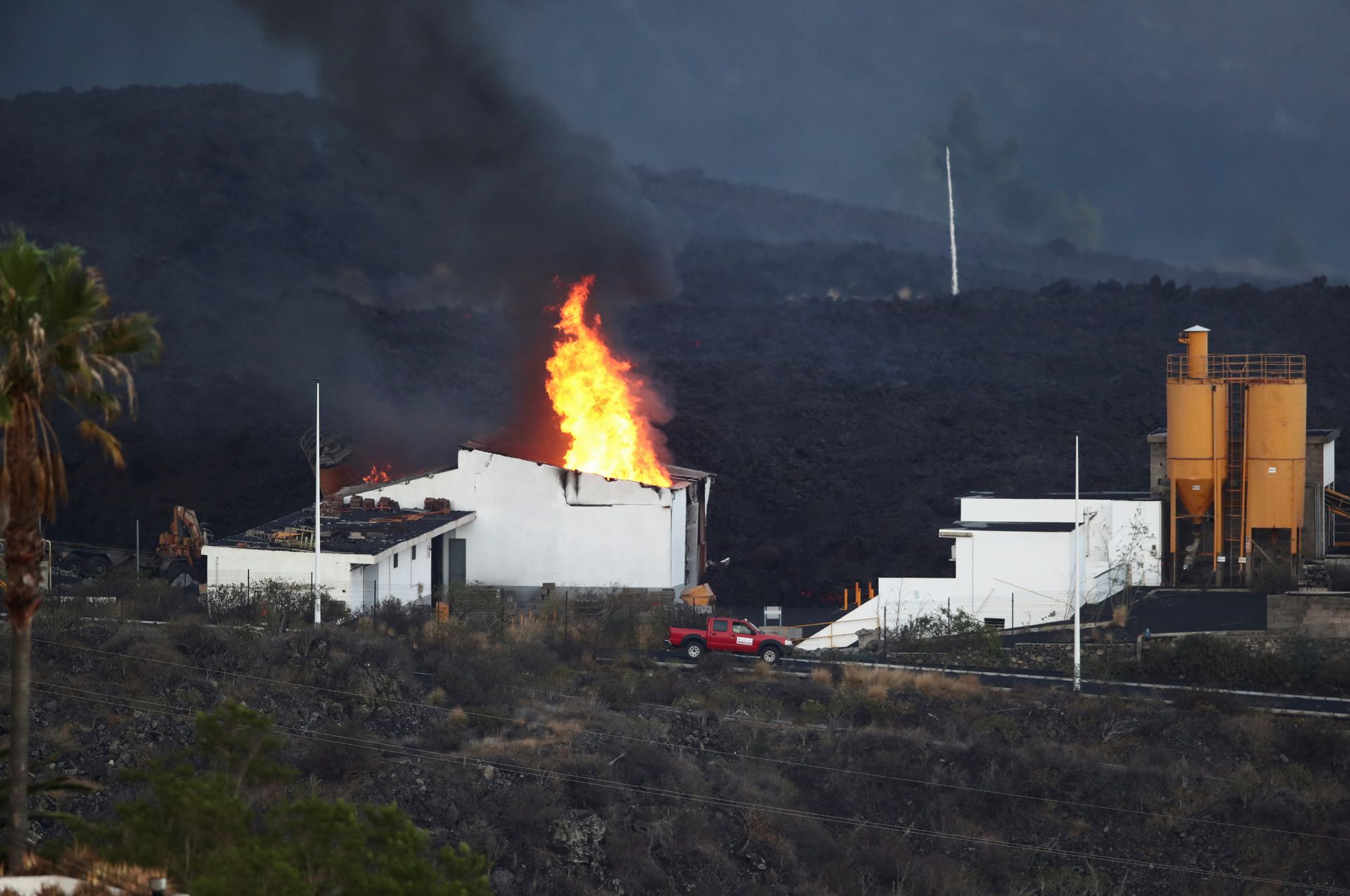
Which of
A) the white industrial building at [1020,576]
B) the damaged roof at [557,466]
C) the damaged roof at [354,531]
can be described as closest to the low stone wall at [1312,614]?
the white industrial building at [1020,576]

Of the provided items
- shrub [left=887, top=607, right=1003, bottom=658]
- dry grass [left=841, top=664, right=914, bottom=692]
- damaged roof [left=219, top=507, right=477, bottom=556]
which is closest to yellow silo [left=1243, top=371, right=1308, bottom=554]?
shrub [left=887, top=607, right=1003, bottom=658]

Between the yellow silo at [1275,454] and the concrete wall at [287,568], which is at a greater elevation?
the yellow silo at [1275,454]

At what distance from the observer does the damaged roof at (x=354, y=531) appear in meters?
36.2

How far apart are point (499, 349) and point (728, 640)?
5682cm

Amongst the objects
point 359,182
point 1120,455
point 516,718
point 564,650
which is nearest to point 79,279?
point 516,718

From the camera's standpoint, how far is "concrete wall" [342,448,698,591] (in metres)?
40.9

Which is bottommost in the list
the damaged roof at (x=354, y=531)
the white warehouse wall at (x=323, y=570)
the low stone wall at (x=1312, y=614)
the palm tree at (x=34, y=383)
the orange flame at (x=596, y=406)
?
the low stone wall at (x=1312, y=614)

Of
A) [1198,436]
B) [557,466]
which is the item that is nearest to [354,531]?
[557,466]

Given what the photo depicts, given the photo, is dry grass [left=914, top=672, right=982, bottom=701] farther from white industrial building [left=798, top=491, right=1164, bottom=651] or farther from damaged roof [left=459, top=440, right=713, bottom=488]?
damaged roof [left=459, top=440, right=713, bottom=488]

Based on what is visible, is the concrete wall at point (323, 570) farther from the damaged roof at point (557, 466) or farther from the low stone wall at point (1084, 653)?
the low stone wall at point (1084, 653)

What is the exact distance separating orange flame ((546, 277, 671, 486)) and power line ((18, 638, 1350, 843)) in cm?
1637

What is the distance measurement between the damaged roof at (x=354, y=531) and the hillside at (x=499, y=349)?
34.3 ft

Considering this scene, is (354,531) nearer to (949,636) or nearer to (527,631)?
(527,631)

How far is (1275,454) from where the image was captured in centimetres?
3881
